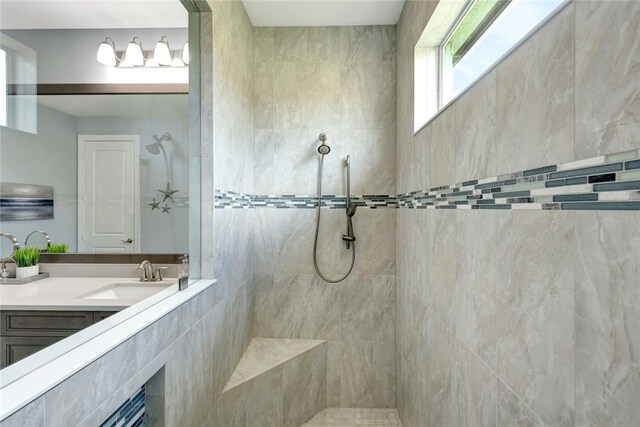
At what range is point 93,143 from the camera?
4.44ft

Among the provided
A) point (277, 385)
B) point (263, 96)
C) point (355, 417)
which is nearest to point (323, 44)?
point (263, 96)

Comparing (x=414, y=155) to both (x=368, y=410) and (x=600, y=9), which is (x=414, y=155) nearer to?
(x=600, y=9)

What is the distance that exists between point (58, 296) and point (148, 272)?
64 centimetres

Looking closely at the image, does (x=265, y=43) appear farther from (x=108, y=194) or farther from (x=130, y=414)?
(x=130, y=414)

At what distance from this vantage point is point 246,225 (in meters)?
2.38

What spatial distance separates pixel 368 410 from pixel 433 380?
113 cm

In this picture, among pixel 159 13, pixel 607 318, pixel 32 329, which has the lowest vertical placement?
pixel 32 329

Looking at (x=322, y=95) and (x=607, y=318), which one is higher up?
(x=322, y=95)

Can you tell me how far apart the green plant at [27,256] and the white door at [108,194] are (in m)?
0.28

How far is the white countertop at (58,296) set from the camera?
0.90m

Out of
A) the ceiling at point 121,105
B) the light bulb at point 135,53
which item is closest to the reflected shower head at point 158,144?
the ceiling at point 121,105

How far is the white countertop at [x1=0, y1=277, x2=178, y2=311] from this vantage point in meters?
0.90

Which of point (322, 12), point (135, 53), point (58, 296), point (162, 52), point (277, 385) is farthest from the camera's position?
point (322, 12)

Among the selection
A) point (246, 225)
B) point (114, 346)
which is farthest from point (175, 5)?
point (114, 346)
